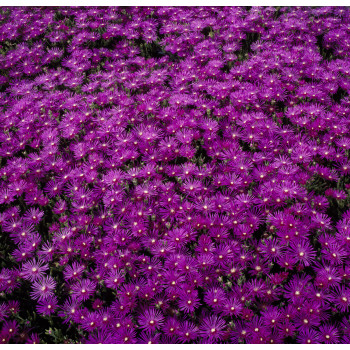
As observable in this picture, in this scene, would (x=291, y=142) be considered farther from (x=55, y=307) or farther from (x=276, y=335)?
(x=55, y=307)

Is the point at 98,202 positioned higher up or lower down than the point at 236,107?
lower down

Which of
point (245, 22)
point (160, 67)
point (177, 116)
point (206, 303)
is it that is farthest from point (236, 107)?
point (206, 303)

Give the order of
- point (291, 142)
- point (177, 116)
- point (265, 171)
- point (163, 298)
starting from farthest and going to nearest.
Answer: point (177, 116) → point (291, 142) → point (265, 171) → point (163, 298)

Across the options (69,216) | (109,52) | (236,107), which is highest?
(109,52)

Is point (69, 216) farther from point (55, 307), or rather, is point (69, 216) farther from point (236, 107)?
point (236, 107)

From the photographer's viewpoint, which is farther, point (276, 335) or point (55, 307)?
point (55, 307)

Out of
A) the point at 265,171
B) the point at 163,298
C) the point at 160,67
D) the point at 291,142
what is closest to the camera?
the point at 163,298

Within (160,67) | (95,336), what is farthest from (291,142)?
(95,336)
